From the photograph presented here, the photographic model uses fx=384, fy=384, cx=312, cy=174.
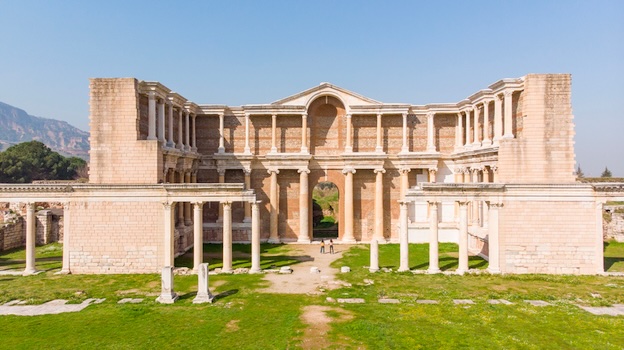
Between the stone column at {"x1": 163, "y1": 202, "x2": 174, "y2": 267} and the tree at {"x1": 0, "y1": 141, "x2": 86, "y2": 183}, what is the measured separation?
5477 cm

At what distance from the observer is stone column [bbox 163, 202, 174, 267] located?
22391 mm

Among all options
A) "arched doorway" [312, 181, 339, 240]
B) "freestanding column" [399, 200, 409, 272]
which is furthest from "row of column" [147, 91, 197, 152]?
"freestanding column" [399, 200, 409, 272]

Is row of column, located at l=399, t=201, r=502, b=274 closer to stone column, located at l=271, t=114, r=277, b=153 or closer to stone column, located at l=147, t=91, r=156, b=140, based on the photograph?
stone column, located at l=271, t=114, r=277, b=153

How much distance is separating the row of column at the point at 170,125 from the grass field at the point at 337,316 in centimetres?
938

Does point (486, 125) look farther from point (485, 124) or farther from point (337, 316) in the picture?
point (337, 316)

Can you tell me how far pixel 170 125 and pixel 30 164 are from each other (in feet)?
170

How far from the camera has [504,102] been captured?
25406 millimetres

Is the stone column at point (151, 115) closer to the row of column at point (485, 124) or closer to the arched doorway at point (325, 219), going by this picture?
the arched doorway at point (325, 219)

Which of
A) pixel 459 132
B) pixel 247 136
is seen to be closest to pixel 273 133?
pixel 247 136

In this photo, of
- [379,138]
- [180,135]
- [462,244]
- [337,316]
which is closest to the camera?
[337,316]

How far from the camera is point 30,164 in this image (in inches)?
2511

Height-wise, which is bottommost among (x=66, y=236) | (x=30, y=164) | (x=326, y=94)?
(x=66, y=236)

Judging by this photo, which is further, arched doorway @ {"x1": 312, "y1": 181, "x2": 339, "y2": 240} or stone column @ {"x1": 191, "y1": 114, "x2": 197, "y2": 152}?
arched doorway @ {"x1": 312, "y1": 181, "x2": 339, "y2": 240}

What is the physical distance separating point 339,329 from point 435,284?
7.93 m
